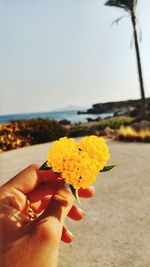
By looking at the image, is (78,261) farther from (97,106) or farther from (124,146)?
(97,106)

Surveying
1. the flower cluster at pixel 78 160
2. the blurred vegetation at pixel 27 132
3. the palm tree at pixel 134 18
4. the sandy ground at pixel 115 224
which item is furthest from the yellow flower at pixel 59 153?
the palm tree at pixel 134 18

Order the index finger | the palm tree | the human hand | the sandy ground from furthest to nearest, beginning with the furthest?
1. the palm tree
2. the sandy ground
3. the index finger
4. the human hand

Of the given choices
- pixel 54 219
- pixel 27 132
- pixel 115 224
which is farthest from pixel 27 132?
pixel 54 219

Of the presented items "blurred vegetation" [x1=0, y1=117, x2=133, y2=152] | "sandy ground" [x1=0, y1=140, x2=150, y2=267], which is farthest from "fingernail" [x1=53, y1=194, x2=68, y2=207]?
"blurred vegetation" [x1=0, y1=117, x2=133, y2=152]

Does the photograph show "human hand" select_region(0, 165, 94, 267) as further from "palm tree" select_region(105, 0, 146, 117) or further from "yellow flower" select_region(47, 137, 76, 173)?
"palm tree" select_region(105, 0, 146, 117)

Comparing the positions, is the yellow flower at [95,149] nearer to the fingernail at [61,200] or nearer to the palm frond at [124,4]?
the fingernail at [61,200]

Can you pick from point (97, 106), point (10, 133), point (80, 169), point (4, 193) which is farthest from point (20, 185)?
point (97, 106)

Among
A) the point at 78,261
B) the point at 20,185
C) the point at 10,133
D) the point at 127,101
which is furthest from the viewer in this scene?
the point at 127,101
